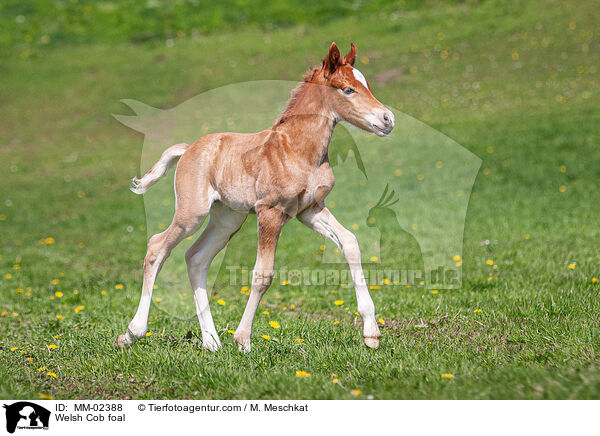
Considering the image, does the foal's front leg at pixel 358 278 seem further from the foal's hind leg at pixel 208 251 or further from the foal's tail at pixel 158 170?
the foal's tail at pixel 158 170

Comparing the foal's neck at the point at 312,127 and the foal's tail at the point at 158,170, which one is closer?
the foal's neck at the point at 312,127

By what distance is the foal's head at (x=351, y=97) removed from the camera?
4.39 meters

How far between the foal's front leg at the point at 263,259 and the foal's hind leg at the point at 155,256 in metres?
0.58

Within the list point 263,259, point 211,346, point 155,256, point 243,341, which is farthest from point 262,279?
point 155,256

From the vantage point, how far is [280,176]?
4520 millimetres

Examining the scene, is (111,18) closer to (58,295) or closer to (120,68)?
(120,68)

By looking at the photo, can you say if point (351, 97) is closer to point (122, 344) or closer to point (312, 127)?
point (312, 127)

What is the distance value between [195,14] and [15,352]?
22.7 metres

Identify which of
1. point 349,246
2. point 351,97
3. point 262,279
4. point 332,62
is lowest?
point 262,279

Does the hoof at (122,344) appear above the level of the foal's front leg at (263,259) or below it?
below

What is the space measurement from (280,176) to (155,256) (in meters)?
1.40

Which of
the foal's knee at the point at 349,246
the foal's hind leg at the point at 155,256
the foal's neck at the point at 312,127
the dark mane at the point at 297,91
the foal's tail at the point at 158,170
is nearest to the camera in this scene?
the foal's knee at the point at 349,246

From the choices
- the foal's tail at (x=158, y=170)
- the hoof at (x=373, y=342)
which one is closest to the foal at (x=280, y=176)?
the hoof at (x=373, y=342)

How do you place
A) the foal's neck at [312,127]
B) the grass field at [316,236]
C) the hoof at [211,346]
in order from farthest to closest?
the hoof at [211,346] < the foal's neck at [312,127] < the grass field at [316,236]
